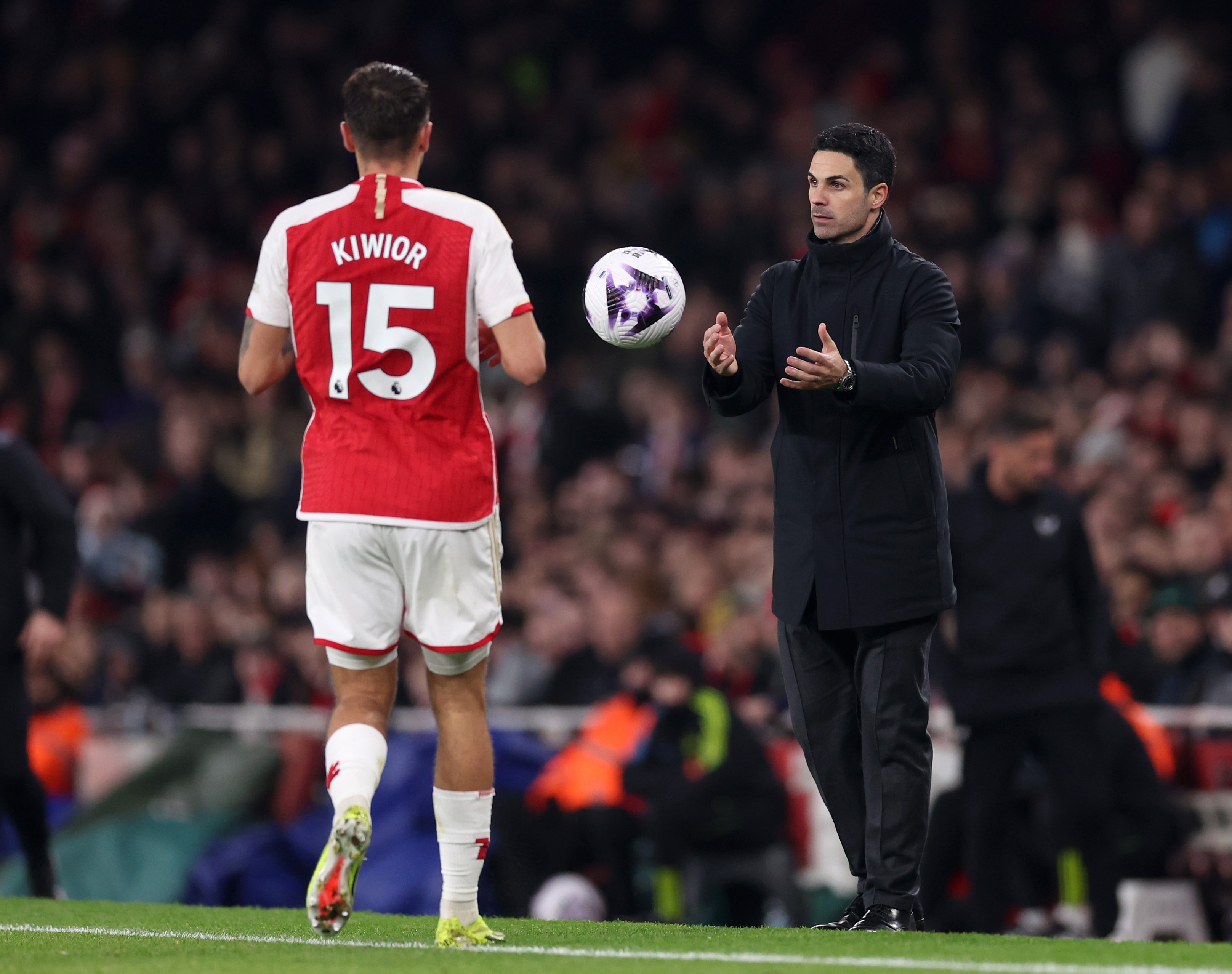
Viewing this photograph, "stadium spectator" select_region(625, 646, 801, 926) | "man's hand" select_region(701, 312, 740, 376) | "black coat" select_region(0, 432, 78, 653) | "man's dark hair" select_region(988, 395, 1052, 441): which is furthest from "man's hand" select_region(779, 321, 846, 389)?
"stadium spectator" select_region(625, 646, 801, 926)

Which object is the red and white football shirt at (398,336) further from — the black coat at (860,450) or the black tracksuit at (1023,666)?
the black tracksuit at (1023,666)

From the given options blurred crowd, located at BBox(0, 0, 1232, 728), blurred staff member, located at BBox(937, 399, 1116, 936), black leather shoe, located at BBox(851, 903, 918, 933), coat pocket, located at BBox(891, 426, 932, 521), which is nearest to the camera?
black leather shoe, located at BBox(851, 903, 918, 933)

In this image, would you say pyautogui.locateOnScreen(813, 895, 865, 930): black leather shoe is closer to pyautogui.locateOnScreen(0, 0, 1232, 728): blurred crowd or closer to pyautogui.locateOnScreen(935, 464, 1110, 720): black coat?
pyautogui.locateOnScreen(935, 464, 1110, 720): black coat

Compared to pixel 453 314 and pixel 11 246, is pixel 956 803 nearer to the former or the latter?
pixel 453 314

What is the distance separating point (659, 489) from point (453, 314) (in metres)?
8.89

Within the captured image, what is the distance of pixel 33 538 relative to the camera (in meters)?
8.00

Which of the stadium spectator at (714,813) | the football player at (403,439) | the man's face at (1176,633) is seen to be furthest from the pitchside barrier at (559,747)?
the football player at (403,439)

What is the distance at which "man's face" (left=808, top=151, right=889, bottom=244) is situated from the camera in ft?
18.9

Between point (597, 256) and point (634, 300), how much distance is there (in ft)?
32.2

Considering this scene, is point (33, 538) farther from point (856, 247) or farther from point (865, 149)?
point (865, 149)

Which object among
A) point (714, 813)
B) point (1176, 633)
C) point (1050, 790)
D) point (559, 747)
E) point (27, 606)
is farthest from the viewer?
point (559, 747)

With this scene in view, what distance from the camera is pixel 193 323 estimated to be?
55.2ft

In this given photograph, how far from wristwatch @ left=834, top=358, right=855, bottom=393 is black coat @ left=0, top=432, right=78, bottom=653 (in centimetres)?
385

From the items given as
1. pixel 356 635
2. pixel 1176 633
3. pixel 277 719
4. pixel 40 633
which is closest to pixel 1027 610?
pixel 1176 633
